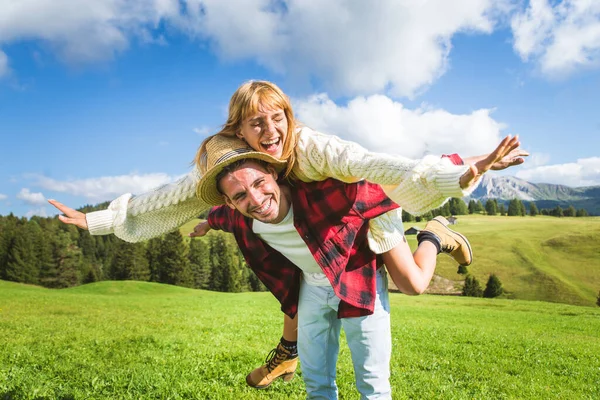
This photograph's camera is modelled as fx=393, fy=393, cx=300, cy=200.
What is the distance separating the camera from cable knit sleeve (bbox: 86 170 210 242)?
139 inches

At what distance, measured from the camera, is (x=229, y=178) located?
2.86 metres

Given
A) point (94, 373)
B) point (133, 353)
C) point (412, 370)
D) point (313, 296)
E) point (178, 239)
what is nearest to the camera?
point (313, 296)

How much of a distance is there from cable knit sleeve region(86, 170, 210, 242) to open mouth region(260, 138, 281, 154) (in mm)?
854

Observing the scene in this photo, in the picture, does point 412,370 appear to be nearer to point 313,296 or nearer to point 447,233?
point 447,233

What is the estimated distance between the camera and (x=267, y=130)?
2.88 meters

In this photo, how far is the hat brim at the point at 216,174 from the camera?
2727mm

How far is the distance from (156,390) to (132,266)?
67221 mm

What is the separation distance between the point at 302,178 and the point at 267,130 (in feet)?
1.43

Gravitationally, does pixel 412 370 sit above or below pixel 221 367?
below

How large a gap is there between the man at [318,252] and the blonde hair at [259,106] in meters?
0.13

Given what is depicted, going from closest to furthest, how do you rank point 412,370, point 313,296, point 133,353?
point 313,296 → point 412,370 → point 133,353

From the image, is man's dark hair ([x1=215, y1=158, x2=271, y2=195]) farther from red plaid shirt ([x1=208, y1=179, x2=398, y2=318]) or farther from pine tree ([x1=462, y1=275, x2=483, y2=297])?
pine tree ([x1=462, y1=275, x2=483, y2=297])

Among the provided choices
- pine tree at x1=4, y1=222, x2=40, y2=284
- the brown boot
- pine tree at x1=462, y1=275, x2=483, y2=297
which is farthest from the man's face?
pine tree at x1=4, y1=222, x2=40, y2=284

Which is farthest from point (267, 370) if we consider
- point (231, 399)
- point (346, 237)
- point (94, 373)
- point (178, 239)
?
point (178, 239)
